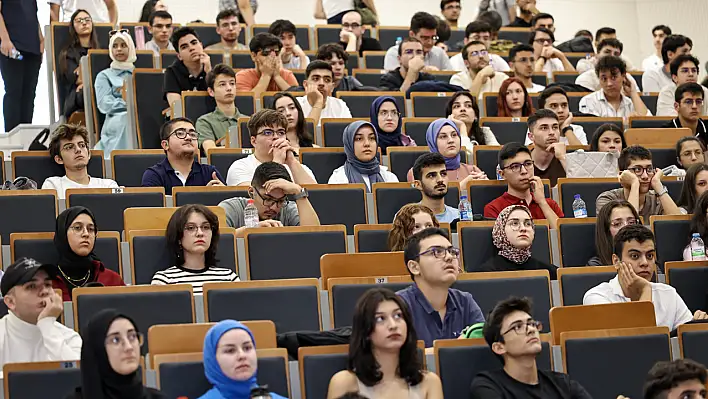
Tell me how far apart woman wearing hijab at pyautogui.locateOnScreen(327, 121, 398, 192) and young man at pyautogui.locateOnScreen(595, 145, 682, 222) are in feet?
2.78

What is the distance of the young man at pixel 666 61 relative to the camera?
646 centimetres

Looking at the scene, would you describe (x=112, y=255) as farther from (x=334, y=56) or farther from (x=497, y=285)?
(x=334, y=56)

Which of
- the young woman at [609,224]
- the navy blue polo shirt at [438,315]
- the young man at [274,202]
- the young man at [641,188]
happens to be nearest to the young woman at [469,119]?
the young man at [641,188]

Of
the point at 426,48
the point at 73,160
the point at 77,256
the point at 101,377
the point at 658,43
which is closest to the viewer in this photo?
the point at 101,377

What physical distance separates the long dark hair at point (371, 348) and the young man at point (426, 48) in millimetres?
3630

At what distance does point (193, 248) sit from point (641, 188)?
1825mm

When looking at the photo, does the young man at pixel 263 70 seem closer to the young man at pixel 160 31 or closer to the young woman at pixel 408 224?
the young man at pixel 160 31

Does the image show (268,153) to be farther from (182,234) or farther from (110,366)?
(110,366)

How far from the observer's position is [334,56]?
5746 mm

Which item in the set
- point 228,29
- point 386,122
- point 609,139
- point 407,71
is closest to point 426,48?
point 407,71

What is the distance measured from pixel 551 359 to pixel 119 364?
110 centimetres

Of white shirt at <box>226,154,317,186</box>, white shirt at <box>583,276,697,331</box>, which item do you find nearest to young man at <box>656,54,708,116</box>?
white shirt at <box>226,154,317,186</box>

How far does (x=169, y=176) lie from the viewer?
4.29 meters

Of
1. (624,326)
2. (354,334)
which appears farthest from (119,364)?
(624,326)
